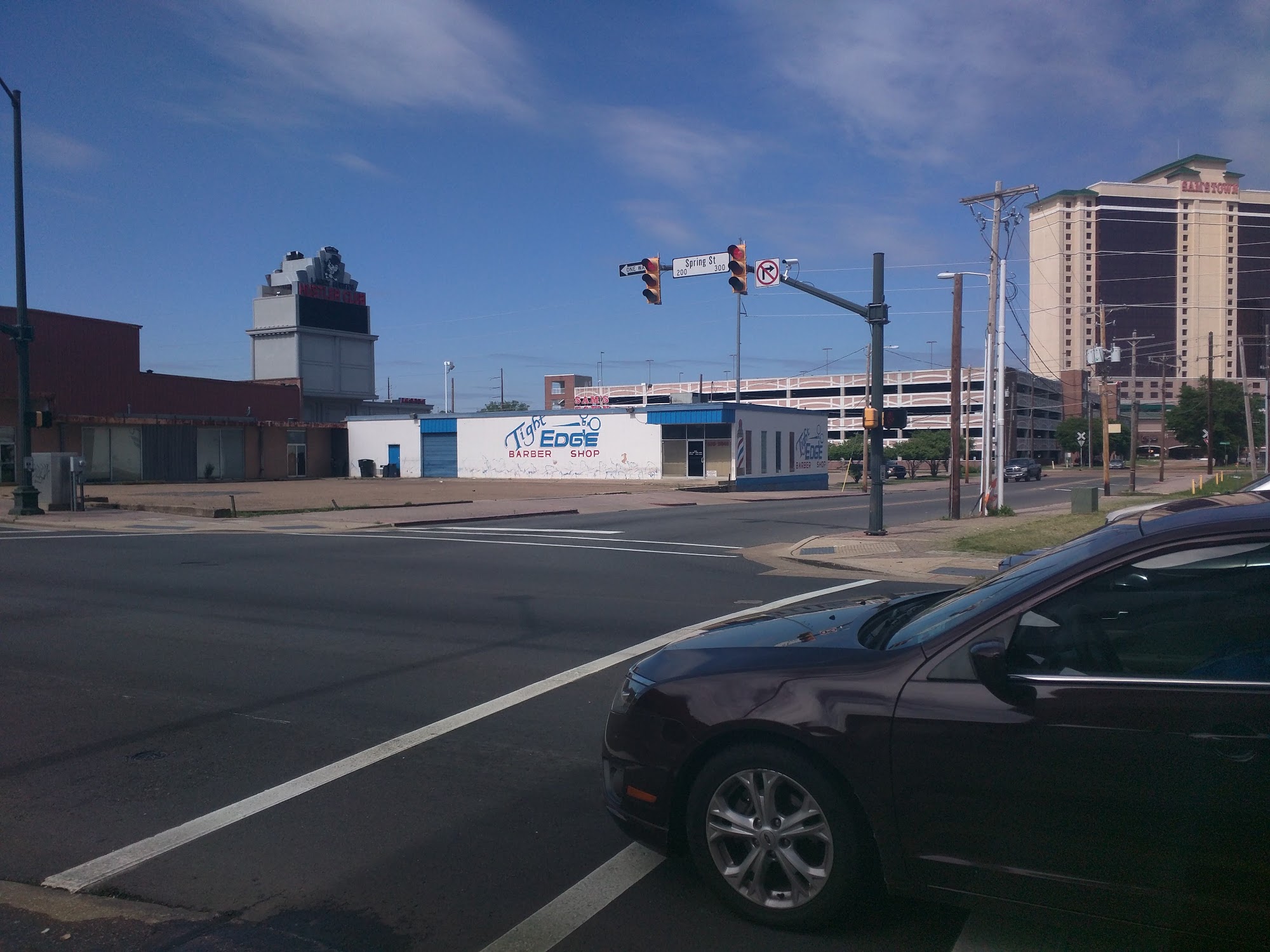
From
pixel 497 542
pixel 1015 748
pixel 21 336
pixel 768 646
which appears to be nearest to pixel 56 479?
pixel 21 336

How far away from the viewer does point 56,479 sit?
2897cm

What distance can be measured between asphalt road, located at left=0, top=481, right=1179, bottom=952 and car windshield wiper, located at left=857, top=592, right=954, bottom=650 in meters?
1.06

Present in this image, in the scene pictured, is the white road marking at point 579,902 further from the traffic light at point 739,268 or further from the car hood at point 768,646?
the traffic light at point 739,268

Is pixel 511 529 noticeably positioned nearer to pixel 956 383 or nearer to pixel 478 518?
pixel 478 518

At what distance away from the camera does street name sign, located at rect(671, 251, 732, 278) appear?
2031cm

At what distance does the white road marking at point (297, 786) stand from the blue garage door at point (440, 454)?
5425cm

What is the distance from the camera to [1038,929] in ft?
12.2

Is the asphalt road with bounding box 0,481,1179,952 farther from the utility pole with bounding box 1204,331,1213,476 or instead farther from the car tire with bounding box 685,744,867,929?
the utility pole with bounding box 1204,331,1213,476

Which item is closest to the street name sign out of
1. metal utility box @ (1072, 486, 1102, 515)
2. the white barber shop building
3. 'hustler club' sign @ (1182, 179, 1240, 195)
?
metal utility box @ (1072, 486, 1102, 515)

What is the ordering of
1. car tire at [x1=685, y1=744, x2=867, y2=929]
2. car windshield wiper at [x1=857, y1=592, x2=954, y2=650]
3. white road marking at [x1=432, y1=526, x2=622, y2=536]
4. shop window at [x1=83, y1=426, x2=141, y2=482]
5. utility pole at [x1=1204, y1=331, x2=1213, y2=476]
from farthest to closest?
utility pole at [x1=1204, y1=331, x2=1213, y2=476]
shop window at [x1=83, y1=426, x2=141, y2=482]
white road marking at [x1=432, y1=526, x2=622, y2=536]
car windshield wiper at [x1=857, y1=592, x2=954, y2=650]
car tire at [x1=685, y1=744, x2=867, y2=929]

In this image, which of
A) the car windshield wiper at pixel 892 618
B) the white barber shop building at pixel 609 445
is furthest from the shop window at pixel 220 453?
the car windshield wiper at pixel 892 618

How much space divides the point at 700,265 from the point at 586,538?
6337 millimetres

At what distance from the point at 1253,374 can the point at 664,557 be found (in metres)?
120

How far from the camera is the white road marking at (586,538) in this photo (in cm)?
2039
